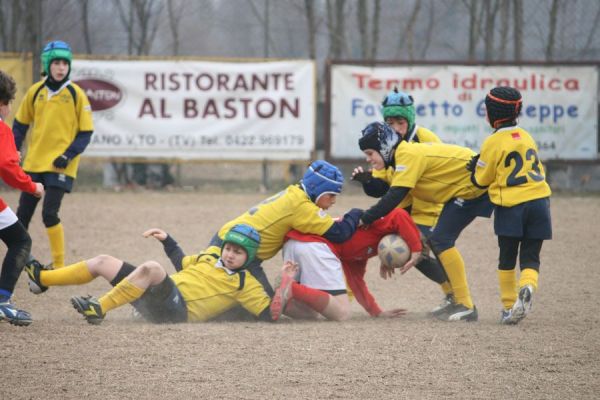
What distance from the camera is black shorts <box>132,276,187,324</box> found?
20.5ft

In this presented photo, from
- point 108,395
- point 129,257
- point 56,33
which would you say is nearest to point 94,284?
point 129,257

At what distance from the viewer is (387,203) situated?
666cm

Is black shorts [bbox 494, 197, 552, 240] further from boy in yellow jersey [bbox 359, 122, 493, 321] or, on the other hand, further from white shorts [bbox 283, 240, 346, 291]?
white shorts [bbox 283, 240, 346, 291]

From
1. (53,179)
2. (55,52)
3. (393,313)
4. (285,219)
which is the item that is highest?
(55,52)

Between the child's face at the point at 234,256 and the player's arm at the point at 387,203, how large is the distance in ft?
2.97

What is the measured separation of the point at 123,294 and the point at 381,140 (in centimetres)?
209

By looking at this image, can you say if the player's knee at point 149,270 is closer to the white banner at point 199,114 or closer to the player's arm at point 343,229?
the player's arm at point 343,229

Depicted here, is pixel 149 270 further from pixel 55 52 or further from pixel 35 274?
pixel 55 52

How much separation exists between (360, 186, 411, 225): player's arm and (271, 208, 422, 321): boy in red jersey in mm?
183

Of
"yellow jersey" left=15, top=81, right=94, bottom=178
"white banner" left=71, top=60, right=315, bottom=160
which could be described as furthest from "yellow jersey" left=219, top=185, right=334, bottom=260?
"white banner" left=71, top=60, right=315, bottom=160

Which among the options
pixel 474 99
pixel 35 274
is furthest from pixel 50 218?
pixel 474 99

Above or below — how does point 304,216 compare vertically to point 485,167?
below

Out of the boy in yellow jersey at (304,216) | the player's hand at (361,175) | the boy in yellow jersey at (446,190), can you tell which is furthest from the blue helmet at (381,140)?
the boy in yellow jersey at (304,216)

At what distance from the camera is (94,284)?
850 cm
